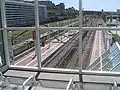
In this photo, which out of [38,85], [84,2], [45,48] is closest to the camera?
[38,85]

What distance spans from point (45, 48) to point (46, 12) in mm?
937

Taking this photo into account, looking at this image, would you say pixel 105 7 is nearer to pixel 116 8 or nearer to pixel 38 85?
pixel 116 8

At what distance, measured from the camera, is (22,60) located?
4863 millimetres

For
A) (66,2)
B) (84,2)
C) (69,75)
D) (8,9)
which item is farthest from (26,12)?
(69,75)

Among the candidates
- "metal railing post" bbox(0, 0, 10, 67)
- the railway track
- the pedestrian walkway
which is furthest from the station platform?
the pedestrian walkway

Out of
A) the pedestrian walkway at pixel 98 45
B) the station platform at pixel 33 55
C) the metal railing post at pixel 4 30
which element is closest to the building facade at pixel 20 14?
the metal railing post at pixel 4 30

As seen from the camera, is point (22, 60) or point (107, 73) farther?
point (22, 60)

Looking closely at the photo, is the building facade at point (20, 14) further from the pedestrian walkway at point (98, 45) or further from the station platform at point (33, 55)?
the pedestrian walkway at point (98, 45)

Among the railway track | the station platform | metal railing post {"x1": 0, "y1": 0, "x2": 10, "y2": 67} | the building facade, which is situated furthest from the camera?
the station platform

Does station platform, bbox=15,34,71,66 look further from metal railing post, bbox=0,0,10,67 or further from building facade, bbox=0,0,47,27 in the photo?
building facade, bbox=0,0,47,27

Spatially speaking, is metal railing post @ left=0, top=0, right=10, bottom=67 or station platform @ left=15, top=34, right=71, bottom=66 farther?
station platform @ left=15, top=34, right=71, bottom=66

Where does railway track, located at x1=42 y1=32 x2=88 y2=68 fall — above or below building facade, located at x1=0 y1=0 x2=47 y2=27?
below

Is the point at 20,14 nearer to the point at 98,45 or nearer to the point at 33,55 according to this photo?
the point at 33,55

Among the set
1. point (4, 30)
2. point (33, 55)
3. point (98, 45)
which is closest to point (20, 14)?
point (4, 30)
